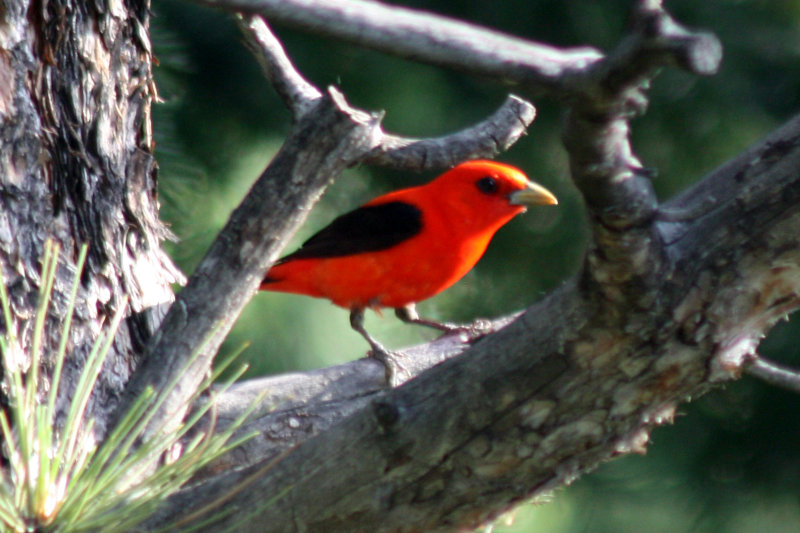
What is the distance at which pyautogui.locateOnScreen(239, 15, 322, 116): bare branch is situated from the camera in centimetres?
200

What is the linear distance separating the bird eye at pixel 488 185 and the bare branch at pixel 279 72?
1.27 m

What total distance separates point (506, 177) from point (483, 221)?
0.16 meters

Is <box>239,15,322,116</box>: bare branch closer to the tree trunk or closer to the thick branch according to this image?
the tree trunk

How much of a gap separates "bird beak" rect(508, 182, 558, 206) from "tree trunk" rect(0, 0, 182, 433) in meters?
1.35

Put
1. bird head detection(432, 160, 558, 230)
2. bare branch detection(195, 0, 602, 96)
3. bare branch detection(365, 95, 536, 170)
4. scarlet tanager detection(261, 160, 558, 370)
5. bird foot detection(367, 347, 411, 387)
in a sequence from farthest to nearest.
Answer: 1. bird head detection(432, 160, 558, 230)
2. scarlet tanager detection(261, 160, 558, 370)
3. bird foot detection(367, 347, 411, 387)
4. bare branch detection(365, 95, 536, 170)
5. bare branch detection(195, 0, 602, 96)

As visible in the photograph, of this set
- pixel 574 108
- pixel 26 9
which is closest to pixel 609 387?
pixel 574 108

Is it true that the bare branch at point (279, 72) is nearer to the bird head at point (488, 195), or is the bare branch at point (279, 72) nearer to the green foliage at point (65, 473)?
the green foliage at point (65, 473)

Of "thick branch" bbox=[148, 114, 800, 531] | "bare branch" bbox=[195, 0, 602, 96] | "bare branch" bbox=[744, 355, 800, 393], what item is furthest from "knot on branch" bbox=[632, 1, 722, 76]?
"bare branch" bbox=[744, 355, 800, 393]

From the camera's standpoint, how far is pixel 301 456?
5.33 ft

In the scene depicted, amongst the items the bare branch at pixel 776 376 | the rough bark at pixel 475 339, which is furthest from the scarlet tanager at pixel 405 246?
the bare branch at pixel 776 376

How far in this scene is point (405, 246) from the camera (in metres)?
3.12

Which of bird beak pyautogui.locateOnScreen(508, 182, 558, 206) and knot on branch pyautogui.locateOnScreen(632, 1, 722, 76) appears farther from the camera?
bird beak pyautogui.locateOnScreen(508, 182, 558, 206)

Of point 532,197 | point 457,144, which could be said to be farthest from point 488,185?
point 457,144

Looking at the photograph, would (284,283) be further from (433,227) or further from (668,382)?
(668,382)
